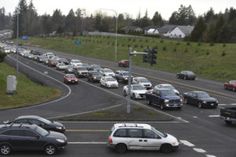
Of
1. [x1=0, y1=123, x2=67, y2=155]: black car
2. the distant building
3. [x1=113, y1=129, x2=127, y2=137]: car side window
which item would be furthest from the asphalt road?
the distant building

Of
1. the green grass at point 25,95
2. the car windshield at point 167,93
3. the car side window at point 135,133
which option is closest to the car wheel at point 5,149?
the car side window at point 135,133

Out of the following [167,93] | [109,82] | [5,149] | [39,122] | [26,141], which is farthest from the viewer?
[109,82]

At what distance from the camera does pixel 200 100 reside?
4244cm

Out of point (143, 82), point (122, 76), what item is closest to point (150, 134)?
point (143, 82)

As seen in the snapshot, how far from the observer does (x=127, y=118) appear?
116ft

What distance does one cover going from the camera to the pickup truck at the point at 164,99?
1609 inches

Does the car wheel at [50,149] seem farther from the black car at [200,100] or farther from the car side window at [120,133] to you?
the black car at [200,100]

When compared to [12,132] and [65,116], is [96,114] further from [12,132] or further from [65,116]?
[12,132]

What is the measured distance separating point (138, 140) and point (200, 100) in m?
19.5

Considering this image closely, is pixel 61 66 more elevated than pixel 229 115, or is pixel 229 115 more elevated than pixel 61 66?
pixel 229 115

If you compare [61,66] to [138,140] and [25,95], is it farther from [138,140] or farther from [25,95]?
[138,140]

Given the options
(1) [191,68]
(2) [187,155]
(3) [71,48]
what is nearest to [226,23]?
(1) [191,68]

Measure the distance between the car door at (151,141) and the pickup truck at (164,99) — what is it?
1682 centimetres

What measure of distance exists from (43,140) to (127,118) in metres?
12.8
